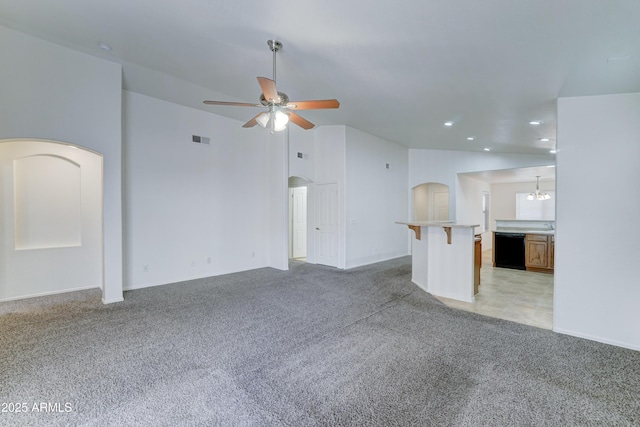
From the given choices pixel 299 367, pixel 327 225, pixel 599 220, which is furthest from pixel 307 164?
pixel 599 220

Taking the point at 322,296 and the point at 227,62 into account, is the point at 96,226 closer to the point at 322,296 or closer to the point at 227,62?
the point at 227,62

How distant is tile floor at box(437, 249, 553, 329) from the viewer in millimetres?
3695

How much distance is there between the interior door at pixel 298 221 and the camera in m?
8.18

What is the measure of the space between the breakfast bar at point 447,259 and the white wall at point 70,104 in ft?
15.3

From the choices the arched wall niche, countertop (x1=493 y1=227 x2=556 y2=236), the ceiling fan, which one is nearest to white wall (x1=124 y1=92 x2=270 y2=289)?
the ceiling fan

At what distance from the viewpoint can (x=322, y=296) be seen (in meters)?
4.43

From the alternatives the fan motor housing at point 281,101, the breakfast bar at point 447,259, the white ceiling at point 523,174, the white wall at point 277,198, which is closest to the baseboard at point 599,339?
the breakfast bar at point 447,259

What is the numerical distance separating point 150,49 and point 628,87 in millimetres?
5267

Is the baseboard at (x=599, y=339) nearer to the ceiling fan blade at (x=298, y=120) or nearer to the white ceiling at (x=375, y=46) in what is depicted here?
the white ceiling at (x=375, y=46)

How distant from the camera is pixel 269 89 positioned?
2.76m

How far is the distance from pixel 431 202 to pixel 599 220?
7.75 m

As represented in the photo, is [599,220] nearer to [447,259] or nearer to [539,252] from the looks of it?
[447,259]

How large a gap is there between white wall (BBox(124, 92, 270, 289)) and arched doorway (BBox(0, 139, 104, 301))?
57 centimetres

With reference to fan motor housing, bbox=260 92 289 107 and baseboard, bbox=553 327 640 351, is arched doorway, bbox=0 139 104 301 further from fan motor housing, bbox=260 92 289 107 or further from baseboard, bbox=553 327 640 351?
baseboard, bbox=553 327 640 351
